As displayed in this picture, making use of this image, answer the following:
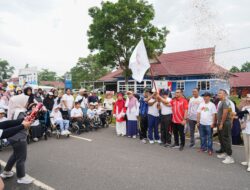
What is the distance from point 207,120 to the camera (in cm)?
631

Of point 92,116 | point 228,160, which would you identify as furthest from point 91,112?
point 228,160

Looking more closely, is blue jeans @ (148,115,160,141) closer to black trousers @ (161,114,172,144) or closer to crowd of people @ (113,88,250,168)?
crowd of people @ (113,88,250,168)

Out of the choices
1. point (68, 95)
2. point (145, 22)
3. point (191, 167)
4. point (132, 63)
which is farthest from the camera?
point (145, 22)

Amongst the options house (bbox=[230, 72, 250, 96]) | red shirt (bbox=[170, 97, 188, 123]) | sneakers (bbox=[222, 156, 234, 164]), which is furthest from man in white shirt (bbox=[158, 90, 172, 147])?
house (bbox=[230, 72, 250, 96])

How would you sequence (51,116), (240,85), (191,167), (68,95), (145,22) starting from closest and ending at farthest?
(191,167) < (51,116) < (68,95) < (145,22) < (240,85)

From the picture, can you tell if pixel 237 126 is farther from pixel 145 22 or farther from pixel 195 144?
pixel 145 22

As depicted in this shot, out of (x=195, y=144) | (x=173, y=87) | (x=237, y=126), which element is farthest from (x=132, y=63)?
(x=173, y=87)

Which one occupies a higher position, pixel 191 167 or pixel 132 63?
pixel 132 63

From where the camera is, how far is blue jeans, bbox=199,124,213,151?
21.0ft

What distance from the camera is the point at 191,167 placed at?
17.3ft

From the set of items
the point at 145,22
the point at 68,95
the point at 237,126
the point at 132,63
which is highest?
the point at 145,22

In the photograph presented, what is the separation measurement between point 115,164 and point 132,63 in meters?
3.07

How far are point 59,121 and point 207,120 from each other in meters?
5.17

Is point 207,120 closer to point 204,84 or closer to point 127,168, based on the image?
point 127,168
